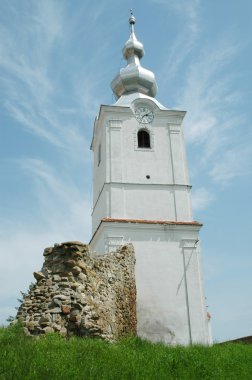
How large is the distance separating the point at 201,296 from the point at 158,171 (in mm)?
5412

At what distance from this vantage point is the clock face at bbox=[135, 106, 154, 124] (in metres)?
20.2

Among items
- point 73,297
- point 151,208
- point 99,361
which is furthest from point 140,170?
point 99,361

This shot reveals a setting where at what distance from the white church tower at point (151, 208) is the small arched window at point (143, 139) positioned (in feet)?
0.14

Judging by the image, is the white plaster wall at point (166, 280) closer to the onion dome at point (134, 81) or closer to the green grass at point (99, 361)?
the green grass at point (99, 361)

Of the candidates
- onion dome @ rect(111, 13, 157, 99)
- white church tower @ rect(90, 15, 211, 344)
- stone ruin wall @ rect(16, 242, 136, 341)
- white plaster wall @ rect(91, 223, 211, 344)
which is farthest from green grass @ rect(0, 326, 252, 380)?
onion dome @ rect(111, 13, 157, 99)

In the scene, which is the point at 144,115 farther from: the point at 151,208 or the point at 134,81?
the point at 151,208

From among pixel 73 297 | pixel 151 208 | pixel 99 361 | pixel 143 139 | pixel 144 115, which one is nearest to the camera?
pixel 99 361

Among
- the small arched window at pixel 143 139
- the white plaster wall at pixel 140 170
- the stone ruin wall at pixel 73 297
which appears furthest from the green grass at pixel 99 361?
the small arched window at pixel 143 139

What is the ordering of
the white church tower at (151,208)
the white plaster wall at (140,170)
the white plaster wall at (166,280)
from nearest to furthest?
the white plaster wall at (166,280), the white church tower at (151,208), the white plaster wall at (140,170)

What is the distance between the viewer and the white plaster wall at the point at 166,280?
15625mm

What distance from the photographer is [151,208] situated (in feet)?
59.0

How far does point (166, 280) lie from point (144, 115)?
762cm

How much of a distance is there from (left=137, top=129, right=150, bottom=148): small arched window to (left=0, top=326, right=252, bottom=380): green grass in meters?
12.1

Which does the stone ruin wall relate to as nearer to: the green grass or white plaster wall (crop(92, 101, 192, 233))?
the green grass
